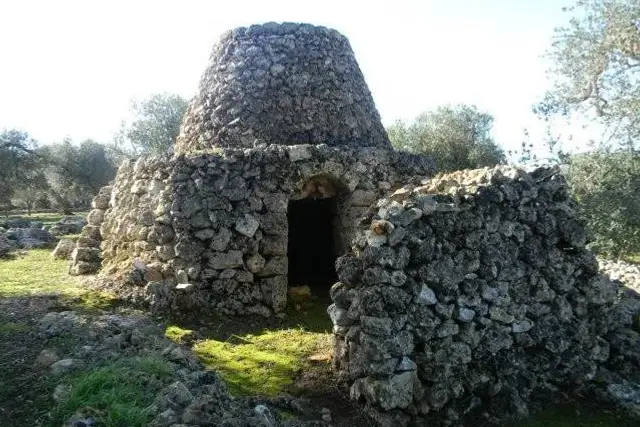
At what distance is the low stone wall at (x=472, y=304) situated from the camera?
473 cm

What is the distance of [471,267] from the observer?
514 cm

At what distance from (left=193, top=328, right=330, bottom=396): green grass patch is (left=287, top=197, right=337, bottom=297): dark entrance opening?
9.67ft

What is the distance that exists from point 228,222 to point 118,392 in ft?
14.1

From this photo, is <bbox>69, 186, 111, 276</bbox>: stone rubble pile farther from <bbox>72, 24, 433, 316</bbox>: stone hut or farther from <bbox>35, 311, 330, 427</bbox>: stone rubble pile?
<bbox>35, 311, 330, 427</bbox>: stone rubble pile

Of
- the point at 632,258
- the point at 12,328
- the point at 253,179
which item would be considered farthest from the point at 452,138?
the point at 12,328

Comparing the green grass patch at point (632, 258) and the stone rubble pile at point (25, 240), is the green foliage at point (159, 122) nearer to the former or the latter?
the stone rubble pile at point (25, 240)

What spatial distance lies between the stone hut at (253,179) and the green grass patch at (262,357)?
2.48 feet

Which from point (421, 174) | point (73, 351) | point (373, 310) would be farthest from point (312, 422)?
point (421, 174)

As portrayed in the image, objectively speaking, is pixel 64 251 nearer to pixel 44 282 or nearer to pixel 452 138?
pixel 44 282

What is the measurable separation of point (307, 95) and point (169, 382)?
6.10 meters

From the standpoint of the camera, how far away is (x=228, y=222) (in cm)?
749

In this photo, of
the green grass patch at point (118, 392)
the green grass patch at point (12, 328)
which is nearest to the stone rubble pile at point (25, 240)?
the green grass patch at point (12, 328)

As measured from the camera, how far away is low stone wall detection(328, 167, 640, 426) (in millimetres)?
4734

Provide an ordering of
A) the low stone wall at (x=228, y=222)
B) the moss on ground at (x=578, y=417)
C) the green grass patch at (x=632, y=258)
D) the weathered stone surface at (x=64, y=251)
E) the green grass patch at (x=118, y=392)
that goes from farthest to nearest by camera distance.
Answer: the green grass patch at (x=632, y=258)
the weathered stone surface at (x=64, y=251)
the low stone wall at (x=228, y=222)
the moss on ground at (x=578, y=417)
the green grass patch at (x=118, y=392)
